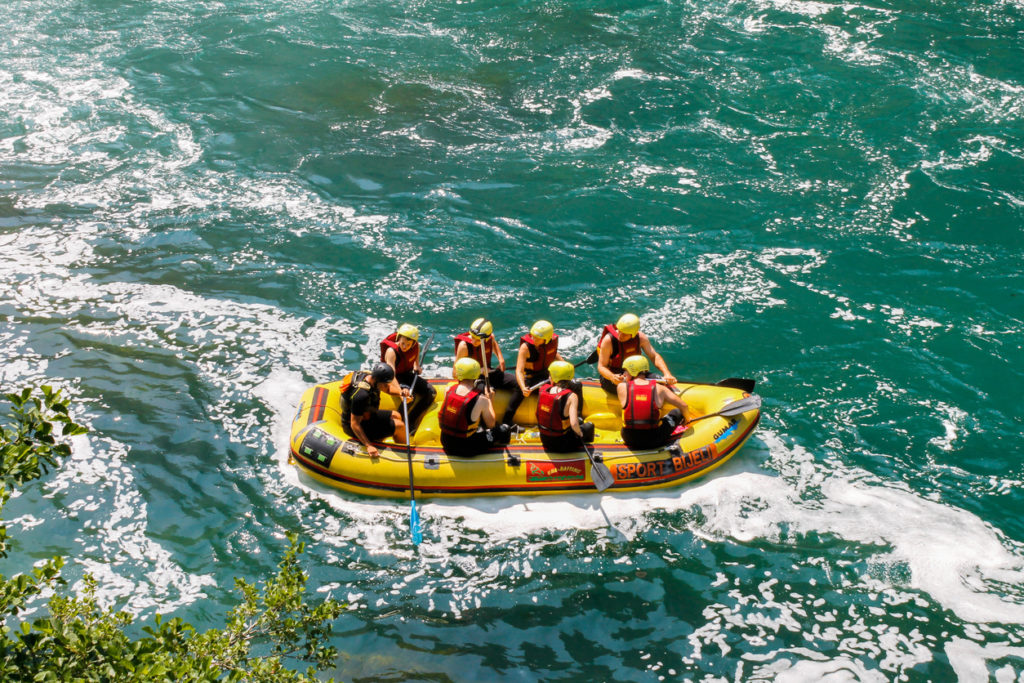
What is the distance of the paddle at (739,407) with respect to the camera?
387 inches

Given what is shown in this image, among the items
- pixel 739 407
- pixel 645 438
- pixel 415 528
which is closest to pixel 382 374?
pixel 415 528

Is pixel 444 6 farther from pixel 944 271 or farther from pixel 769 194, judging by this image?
pixel 944 271

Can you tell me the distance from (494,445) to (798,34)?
1547 centimetres

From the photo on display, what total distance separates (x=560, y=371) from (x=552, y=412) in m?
0.50

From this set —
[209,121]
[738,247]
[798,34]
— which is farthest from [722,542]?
[798,34]

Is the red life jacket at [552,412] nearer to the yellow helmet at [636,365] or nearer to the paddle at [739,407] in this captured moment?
the yellow helmet at [636,365]

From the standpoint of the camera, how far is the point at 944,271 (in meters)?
13.1

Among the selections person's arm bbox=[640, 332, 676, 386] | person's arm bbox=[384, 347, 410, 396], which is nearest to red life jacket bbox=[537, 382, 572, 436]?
person's arm bbox=[640, 332, 676, 386]

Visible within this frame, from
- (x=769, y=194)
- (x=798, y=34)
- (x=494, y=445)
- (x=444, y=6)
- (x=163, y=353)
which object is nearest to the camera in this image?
(x=494, y=445)

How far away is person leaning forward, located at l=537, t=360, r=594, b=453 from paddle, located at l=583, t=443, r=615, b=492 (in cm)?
23

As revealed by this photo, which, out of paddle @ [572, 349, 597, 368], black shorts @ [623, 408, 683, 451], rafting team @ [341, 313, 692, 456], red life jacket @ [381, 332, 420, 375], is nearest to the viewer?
rafting team @ [341, 313, 692, 456]

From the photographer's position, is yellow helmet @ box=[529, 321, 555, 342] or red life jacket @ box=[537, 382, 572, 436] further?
yellow helmet @ box=[529, 321, 555, 342]

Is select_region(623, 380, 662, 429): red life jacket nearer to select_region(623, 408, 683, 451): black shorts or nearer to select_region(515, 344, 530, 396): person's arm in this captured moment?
select_region(623, 408, 683, 451): black shorts

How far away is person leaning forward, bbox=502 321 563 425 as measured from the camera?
410 inches
